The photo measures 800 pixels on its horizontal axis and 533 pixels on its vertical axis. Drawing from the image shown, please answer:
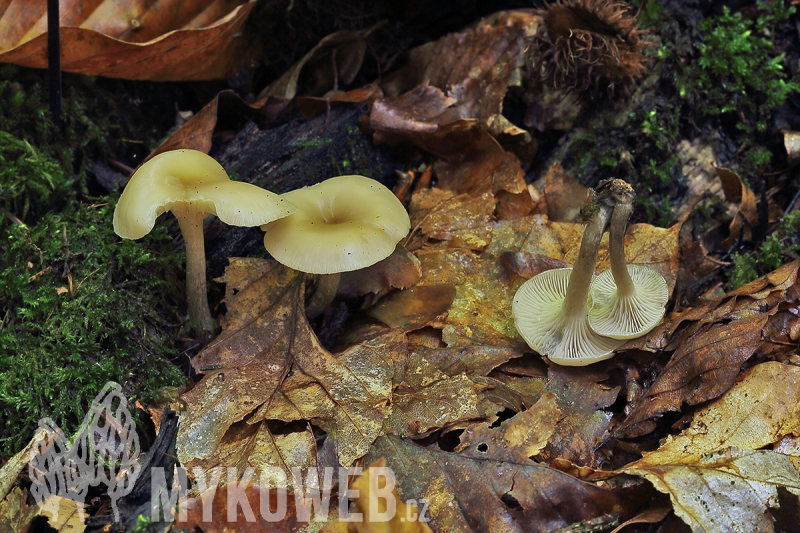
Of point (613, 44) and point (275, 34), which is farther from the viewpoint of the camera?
point (275, 34)

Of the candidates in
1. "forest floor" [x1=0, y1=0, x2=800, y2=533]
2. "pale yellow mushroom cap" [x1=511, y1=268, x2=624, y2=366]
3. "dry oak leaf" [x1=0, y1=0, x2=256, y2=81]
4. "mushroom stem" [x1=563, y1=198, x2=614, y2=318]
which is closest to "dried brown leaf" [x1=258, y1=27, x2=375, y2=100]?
"forest floor" [x1=0, y1=0, x2=800, y2=533]

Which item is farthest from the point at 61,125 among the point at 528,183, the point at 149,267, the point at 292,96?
the point at 528,183

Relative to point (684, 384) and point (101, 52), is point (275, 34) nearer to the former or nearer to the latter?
point (101, 52)

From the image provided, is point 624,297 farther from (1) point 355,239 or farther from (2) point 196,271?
(2) point 196,271

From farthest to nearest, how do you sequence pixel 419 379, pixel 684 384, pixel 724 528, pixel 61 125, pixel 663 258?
1. pixel 61 125
2. pixel 663 258
3. pixel 419 379
4. pixel 684 384
5. pixel 724 528

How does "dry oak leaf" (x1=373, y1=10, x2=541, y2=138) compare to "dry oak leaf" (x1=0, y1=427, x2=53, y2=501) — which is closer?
"dry oak leaf" (x1=0, y1=427, x2=53, y2=501)

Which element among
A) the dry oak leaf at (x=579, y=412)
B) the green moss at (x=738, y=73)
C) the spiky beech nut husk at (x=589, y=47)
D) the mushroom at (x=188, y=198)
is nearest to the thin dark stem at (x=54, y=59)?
the mushroom at (x=188, y=198)

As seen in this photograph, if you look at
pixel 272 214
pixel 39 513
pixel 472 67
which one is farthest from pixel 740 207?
pixel 39 513

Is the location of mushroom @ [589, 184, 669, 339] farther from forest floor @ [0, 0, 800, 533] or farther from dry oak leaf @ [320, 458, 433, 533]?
dry oak leaf @ [320, 458, 433, 533]
